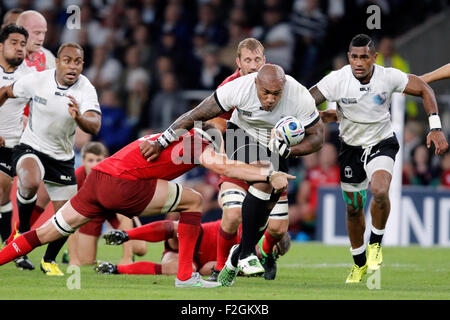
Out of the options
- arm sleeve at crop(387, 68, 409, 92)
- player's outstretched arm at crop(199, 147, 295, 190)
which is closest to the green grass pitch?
player's outstretched arm at crop(199, 147, 295, 190)

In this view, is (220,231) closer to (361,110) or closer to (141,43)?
(361,110)

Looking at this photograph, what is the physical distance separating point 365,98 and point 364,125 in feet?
0.88

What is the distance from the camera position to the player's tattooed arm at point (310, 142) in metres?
7.18

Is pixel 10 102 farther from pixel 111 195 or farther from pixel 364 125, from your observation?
pixel 364 125

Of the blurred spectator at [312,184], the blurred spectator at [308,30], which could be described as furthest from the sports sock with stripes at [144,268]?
the blurred spectator at [308,30]

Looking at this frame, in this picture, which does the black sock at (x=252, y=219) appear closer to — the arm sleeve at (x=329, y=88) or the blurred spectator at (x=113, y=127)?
the arm sleeve at (x=329, y=88)

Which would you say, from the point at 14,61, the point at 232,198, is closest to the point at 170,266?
the point at 232,198

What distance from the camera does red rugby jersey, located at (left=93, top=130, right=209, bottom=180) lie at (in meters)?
7.06

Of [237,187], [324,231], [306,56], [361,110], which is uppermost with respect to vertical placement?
[306,56]

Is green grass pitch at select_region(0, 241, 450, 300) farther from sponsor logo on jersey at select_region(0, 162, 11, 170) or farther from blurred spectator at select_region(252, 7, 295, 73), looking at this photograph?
blurred spectator at select_region(252, 7, 295, 73)

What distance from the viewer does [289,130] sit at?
693 centimetres

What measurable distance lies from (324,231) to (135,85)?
438cm
